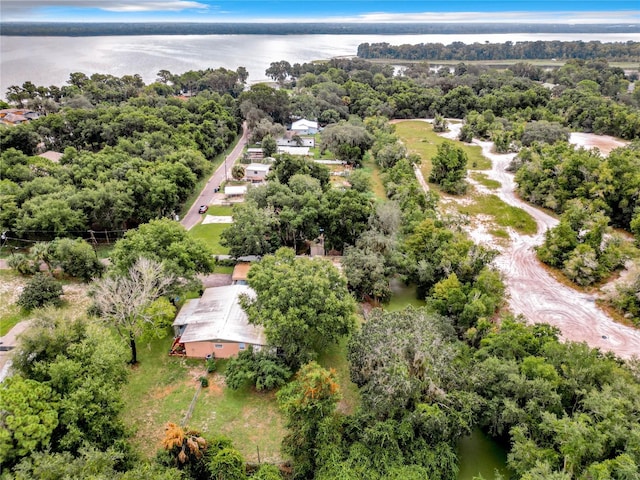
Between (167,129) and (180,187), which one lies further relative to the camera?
(167,129)

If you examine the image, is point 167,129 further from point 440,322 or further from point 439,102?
point 439,102

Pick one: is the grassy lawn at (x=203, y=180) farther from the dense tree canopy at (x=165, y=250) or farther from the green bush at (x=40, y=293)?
the dense tree canopy at (x=165, y=250)

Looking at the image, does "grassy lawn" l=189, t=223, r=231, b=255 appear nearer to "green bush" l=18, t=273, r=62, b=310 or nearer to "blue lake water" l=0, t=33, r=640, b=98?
"green bush" l=18, t=273, r=62, b=310

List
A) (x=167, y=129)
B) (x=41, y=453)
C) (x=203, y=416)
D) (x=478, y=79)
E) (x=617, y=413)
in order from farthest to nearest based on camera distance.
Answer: (x=478, y=79) → (x=167, y=129) → (x=203, y=416) → (x=617, y=413) → (x=41, y=453)

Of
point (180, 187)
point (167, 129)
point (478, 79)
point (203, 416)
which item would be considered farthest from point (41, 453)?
point (478, 79)

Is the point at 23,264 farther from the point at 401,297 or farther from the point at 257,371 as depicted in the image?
the point at 401,297

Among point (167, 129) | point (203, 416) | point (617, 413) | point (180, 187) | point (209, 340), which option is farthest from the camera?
point (167, 129)
